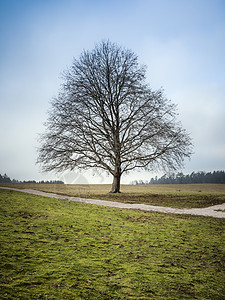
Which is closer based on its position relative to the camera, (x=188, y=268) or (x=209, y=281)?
(x=209, y=281)

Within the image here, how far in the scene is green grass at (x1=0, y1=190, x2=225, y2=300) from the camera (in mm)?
3604

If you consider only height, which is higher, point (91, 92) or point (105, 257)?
point (91, 92)

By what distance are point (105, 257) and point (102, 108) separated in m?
20.8

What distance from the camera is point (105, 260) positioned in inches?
197

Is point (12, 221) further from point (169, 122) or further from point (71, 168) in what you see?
point (169, 122)

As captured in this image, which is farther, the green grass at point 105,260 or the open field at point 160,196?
the open field at point 160,196

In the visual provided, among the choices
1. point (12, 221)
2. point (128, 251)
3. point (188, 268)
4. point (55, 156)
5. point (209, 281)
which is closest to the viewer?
point (209, 281)

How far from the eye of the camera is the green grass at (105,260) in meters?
3.60

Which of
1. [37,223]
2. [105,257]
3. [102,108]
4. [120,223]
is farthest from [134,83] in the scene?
[105,257]

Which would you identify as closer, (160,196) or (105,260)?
(105,260)

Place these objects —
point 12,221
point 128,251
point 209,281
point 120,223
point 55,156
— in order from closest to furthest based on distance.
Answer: point 209,281, point 128,251, point 12,221, point 120,223, point 55,156

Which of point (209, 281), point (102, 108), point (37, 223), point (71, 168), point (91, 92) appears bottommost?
point (209, 281)

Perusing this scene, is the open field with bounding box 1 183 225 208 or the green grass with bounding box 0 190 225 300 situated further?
the open field with bounding box 1 183 225 208

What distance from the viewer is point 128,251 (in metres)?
5.78
